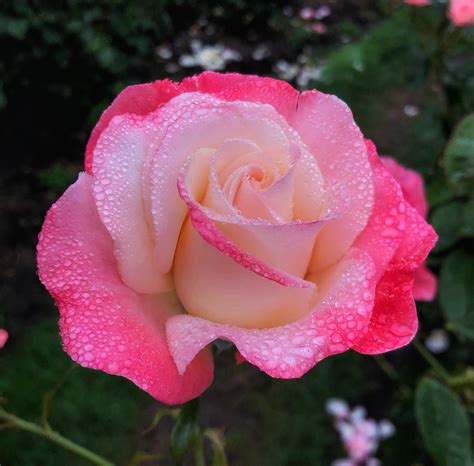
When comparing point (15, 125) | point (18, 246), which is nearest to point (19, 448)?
point (18, 246)

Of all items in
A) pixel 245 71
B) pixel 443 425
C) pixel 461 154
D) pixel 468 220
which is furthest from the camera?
pixel 245 71

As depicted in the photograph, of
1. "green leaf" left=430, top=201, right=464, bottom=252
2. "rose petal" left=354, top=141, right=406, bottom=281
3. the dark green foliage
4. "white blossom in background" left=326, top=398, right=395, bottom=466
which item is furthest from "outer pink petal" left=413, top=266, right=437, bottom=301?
the dark green foliage

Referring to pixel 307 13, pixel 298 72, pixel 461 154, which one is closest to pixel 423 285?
pixel 461 154

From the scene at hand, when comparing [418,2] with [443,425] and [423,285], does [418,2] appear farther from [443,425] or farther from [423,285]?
[443,425]

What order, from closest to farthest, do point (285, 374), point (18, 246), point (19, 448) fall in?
1. point (285, 374)
2. point (19, 448)
3. point (18, 246)

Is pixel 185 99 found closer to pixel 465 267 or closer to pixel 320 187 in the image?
pixel 320 187

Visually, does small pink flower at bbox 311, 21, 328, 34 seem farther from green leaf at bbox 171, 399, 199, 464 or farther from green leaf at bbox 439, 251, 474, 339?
green leaf at bbox 171, 399, 199, 464

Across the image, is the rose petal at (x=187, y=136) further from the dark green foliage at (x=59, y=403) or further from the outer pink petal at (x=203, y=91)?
the dark green foliage at (x=59, y=403)
